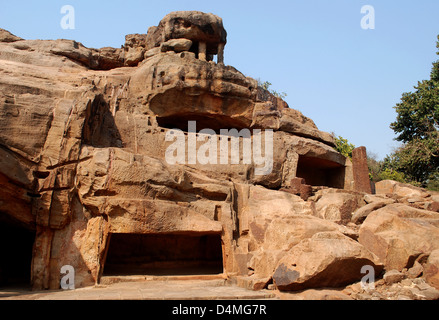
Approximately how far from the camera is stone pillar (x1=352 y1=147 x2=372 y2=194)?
12648 millimetres

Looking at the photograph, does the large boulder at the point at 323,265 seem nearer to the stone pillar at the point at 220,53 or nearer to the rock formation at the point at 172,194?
the rock formation at the point at 172,194

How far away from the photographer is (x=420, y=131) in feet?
60.0

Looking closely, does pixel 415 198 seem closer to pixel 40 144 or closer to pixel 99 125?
pixel 99 125

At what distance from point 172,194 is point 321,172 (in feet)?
26.1

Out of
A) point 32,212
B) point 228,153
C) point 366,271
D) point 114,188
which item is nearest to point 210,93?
point 228,153

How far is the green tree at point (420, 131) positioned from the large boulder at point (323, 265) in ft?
39.4

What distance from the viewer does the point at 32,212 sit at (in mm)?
8219

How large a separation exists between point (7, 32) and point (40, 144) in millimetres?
8777

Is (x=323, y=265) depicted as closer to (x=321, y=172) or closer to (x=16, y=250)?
(x=16, y=250)

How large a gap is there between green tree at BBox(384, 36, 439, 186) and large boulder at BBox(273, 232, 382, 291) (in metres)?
12.0

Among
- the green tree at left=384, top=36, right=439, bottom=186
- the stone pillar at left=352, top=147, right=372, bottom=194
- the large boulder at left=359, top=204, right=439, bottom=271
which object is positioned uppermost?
the green tree at left=384, top=36, right=439, bottom=186

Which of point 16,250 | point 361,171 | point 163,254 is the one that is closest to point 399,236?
point 361,171

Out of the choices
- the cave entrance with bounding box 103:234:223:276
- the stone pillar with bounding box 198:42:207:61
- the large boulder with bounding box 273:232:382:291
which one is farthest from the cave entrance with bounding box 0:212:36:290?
the stone pillar with bounding box 198:42:207:61

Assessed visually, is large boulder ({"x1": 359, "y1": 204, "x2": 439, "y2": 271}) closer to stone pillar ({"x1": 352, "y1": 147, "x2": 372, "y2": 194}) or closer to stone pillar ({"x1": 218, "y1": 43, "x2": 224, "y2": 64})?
stone pillar ({"x1": 352, "y1": 147, "x2": 372, "y2": 194})
